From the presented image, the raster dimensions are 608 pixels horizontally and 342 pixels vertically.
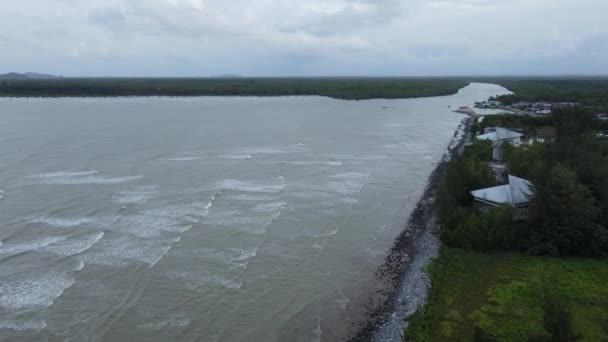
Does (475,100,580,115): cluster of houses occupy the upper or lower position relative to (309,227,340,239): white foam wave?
upper

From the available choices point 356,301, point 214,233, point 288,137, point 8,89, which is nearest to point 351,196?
point 214,233

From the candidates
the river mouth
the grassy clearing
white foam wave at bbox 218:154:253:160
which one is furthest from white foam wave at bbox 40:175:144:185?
the grassy clearing

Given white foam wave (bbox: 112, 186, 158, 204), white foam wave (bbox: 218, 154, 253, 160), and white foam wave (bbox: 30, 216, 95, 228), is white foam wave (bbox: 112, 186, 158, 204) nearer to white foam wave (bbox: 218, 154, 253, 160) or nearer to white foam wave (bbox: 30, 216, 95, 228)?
white foam wave (bbox: 30, 216, 95, 228)

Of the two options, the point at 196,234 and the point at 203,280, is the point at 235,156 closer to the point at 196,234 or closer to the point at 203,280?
the point at 196,234

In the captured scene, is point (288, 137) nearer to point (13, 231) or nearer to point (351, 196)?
point (351, 196)

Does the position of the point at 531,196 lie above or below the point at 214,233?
above

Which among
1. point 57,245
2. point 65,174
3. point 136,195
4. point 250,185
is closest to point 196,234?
point 57,245
